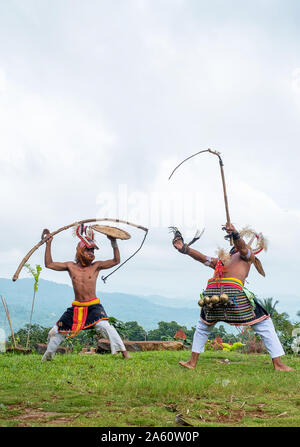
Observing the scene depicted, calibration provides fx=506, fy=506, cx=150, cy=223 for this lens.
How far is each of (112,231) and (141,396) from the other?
417 cm

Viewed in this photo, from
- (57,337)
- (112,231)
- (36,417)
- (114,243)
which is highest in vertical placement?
(112,231)

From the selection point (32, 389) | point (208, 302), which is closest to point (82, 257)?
point (208, 302)

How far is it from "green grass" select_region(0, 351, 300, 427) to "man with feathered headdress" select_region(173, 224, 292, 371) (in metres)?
0.42

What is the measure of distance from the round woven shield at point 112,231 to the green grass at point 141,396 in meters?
2.26

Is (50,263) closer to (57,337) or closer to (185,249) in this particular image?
(57,337)

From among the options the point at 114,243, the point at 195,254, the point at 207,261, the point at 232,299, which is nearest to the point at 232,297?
the point at 232,299

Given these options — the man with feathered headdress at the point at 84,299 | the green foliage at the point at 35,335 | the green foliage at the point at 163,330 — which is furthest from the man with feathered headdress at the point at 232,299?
the green foliage at the point at 163,330

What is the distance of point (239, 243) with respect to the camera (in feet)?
23.0

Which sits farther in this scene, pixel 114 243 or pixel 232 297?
pixel 114 243

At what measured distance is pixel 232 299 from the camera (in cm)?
711

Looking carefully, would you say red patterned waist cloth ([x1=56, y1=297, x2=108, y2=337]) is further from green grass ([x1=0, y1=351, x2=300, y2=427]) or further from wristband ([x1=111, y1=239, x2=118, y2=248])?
wristband ([x1=111, y1=239, x2=118, y2=248])

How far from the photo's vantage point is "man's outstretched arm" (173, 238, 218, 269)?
7.39m
